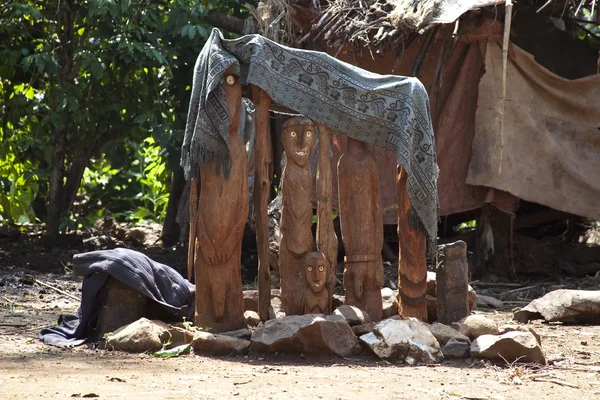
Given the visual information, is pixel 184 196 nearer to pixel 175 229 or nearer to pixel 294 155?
pixel 175 229

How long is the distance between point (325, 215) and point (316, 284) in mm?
494

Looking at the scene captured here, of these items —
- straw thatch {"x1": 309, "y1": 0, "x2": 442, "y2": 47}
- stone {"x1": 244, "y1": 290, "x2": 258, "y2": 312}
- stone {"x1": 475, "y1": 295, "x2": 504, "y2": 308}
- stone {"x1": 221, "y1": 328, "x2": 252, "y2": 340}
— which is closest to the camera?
stone {"x1": 221, "y1": 328, "x2": 252, "y2": 340}

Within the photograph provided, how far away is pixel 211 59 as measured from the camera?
242 inches

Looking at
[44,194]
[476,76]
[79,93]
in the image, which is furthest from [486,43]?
[44,194]

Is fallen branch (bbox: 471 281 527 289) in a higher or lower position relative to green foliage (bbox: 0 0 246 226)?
lower

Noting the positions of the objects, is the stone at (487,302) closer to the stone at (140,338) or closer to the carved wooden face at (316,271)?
the carved wooden face at (316,271)

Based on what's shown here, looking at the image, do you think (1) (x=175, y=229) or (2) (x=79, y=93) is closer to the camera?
(2) (x=79, y=93)

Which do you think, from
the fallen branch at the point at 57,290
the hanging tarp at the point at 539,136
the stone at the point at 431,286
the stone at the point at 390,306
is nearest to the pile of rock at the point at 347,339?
the stone at the point at 390,306

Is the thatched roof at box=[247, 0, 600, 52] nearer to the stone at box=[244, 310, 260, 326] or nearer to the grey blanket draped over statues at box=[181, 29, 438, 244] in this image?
the grey blanket draped over statues at box=[181, 29, 438, 244]

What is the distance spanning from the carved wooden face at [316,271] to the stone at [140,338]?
103 cm

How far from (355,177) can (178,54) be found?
3.93m

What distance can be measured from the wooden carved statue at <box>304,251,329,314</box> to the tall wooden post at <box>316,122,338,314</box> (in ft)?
0.17

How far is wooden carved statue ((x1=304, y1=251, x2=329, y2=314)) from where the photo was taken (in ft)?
20.3

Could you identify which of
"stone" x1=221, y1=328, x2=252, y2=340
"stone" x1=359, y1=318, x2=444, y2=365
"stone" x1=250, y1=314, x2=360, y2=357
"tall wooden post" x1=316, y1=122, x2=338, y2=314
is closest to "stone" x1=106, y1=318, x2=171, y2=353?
"stone" x1=221, y1=328, x2=252, y2=340
